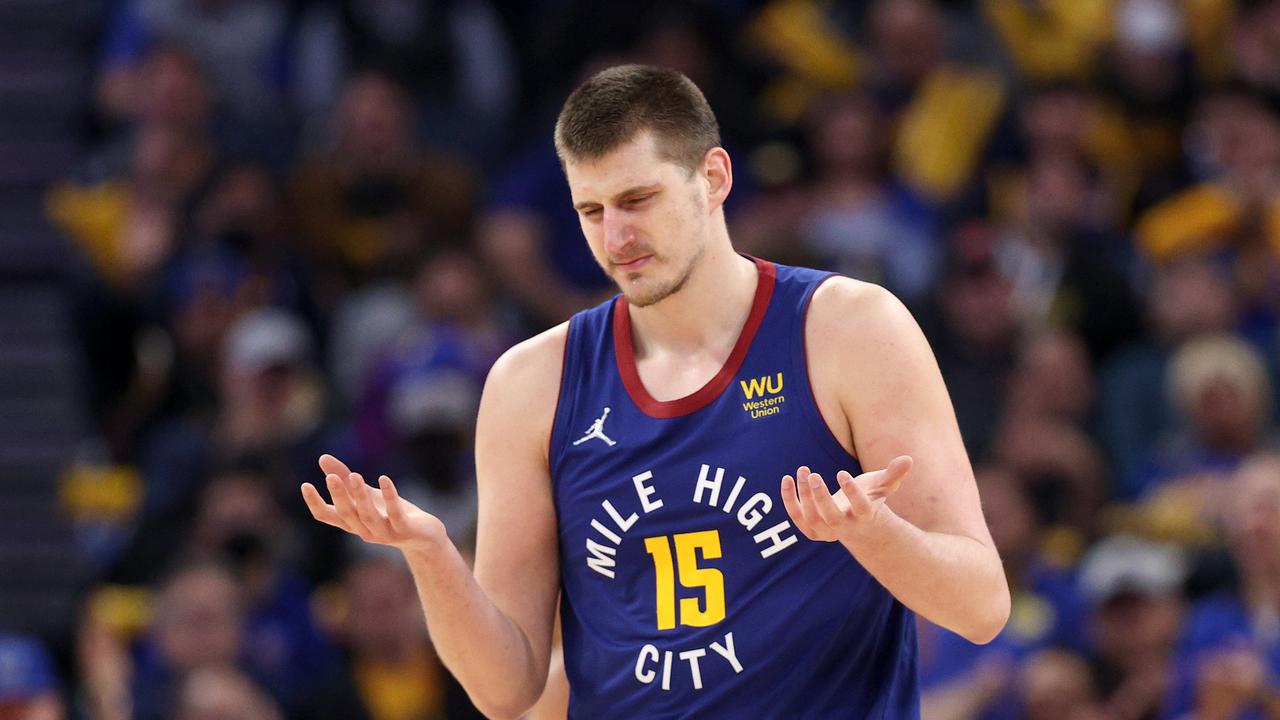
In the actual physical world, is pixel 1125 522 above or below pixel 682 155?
below

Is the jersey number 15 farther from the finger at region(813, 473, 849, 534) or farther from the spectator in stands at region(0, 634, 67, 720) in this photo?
the spectator in stands at region(0, 634, 67, 720)

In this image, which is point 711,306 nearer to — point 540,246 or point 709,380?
point 709,380

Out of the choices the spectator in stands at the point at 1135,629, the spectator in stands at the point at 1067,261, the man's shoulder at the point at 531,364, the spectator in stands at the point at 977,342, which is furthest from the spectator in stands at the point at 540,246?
the man's shoulder at the point at 531,364

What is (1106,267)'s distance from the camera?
9148 mm

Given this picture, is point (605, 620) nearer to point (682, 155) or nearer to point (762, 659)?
point (762, 659)

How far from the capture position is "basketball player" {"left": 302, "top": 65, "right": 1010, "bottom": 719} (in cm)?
389

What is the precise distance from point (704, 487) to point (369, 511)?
69cm

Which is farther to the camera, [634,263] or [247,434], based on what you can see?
[247,434]

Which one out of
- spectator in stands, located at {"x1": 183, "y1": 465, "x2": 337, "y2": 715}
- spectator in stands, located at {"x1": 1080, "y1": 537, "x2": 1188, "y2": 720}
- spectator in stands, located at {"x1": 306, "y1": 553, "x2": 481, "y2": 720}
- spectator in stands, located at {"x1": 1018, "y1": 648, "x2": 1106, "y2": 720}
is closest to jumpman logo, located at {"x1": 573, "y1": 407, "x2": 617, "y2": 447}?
spectator in stands, located at {"x1": 1018, "y1": 648, "x2": 1106, "y2": 720}

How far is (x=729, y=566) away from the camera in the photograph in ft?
13.0

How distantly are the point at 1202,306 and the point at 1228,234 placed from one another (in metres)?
0.80

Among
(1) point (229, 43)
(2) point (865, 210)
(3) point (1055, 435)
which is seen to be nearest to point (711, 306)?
(3) point (1055, 435)

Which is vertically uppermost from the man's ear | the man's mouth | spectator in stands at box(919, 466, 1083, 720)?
the man's ear

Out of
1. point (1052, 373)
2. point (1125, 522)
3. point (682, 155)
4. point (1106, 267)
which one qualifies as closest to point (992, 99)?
point (1106, 267)
